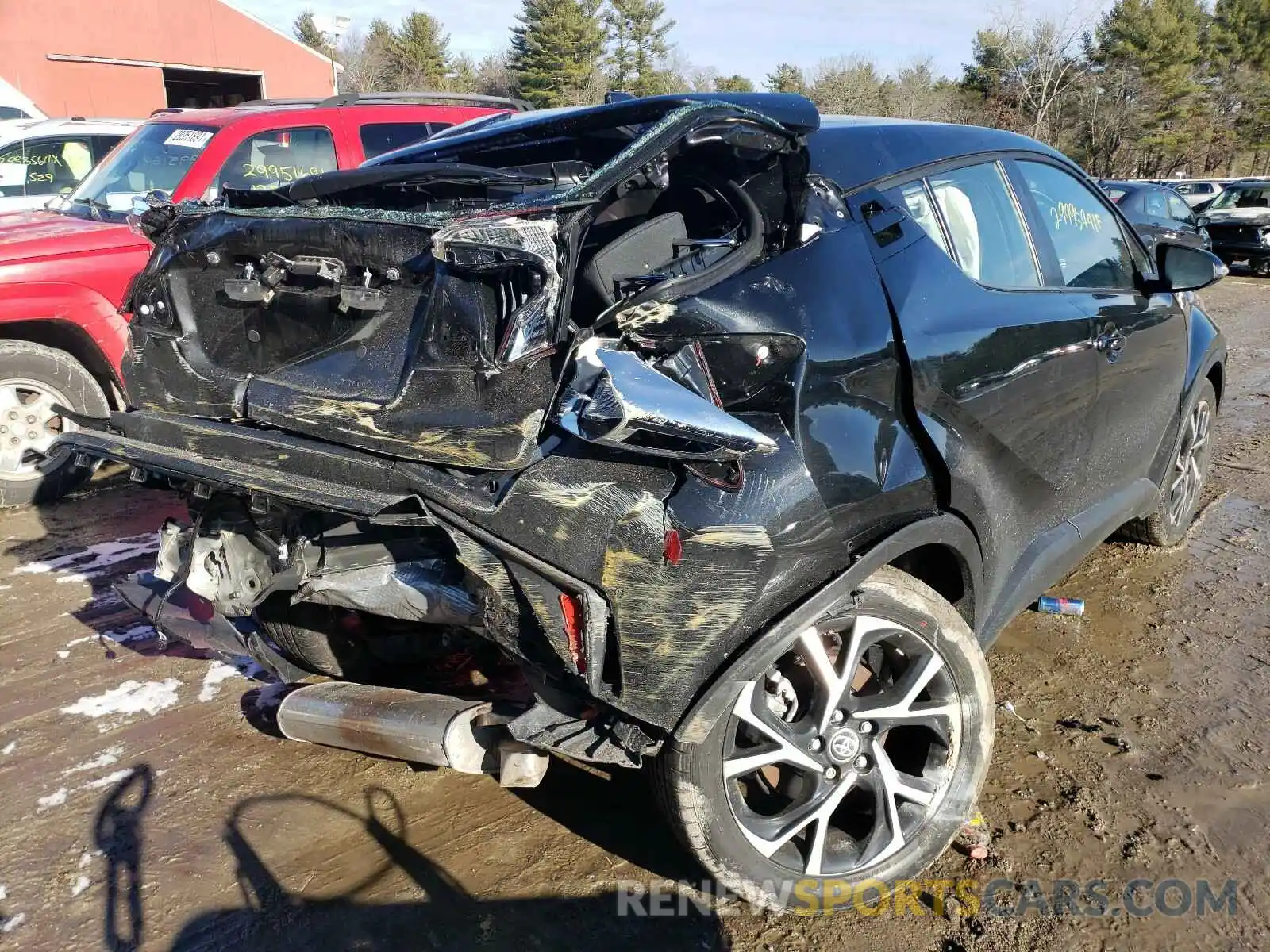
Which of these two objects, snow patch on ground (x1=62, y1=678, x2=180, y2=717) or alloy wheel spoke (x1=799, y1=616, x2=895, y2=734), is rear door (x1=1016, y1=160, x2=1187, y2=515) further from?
snow patch on ground (x1=62, y1=678, x2=180, y2=717)

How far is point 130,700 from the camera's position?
Answer: 3617mm

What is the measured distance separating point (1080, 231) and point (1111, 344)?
0.52m

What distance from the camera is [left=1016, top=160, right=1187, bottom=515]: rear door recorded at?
3416mm

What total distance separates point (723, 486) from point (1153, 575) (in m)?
3.45

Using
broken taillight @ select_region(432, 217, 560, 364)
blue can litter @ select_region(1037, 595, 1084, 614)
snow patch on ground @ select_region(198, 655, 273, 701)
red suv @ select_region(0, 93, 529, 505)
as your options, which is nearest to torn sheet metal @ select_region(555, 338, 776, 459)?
broken taillight @ select_region(432, 217, 560, 364)

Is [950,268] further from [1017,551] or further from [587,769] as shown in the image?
[587,769]

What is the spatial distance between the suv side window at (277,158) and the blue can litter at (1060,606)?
5.00 metres

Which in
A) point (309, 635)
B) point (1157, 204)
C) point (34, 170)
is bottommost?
point (309, 635)

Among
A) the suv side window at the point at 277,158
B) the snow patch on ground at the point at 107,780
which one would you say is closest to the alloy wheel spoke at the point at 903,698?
the snow patch on ground at the point at 107,780

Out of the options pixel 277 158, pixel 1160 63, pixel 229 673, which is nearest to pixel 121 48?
pixel 277 158

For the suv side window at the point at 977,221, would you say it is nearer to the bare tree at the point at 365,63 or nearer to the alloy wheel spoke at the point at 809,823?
the alloy wheel spoke at the point at 809,823

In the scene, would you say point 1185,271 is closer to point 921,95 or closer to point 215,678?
point 215,678

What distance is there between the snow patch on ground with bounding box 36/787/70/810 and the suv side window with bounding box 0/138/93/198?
7.36m

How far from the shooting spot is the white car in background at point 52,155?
28.3ft
